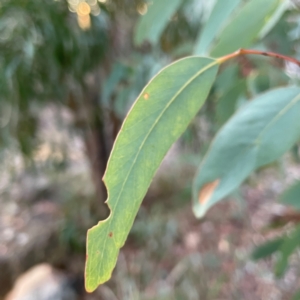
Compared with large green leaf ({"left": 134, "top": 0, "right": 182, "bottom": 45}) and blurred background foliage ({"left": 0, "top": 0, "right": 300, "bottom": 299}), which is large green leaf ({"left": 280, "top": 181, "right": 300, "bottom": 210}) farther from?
large green leaf ({"left": 134, "top": 0, "right": 182, "bottom": 45})

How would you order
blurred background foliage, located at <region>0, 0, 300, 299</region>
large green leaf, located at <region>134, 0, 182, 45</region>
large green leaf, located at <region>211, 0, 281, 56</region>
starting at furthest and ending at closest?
blurred background foliage, located at <region>0, 0, 300, 299</region> < large green leaf, located at <region>134, 0, 182, 45</region> < large green leaf, located at <region>211, 0, 281, 56</region>

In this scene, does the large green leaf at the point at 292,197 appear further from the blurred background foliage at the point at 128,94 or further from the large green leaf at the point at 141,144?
the large green leaf at the point at 141,144

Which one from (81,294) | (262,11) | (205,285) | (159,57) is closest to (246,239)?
(205,285)

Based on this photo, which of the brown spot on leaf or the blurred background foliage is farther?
the blurred background foliage

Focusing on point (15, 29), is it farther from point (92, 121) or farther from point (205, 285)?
point (205, 285)

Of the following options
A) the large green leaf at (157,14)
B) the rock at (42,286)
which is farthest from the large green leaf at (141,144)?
the rock at (42,286)

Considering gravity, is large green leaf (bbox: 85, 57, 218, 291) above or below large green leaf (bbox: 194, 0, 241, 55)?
below

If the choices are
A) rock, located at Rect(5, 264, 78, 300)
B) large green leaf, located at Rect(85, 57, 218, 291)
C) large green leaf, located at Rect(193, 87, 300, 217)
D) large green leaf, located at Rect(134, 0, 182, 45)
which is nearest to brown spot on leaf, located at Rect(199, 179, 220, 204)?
large green leaf, located at Rect(193, 87, 300, 217)
